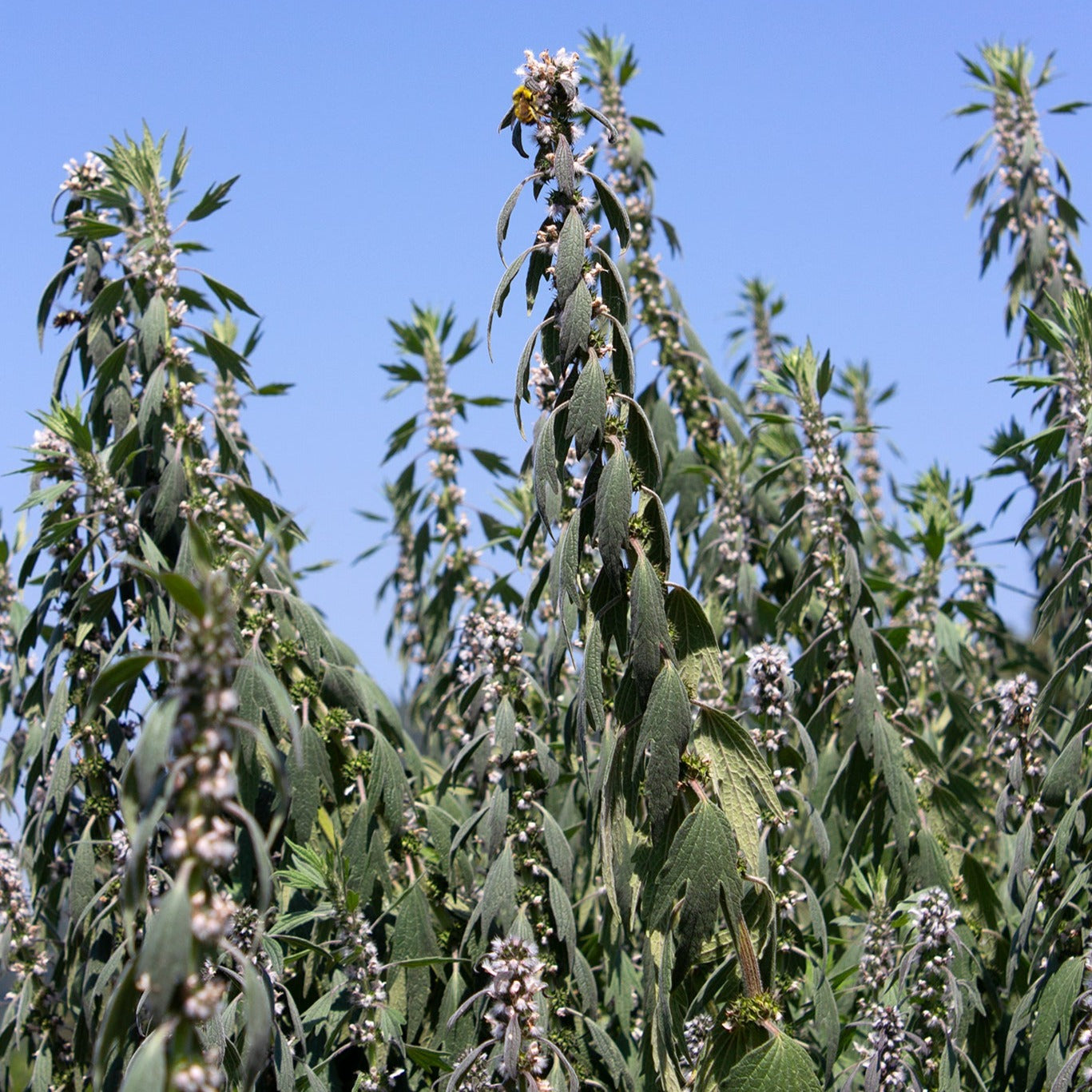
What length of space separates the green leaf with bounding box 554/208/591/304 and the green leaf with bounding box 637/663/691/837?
82 centimetres

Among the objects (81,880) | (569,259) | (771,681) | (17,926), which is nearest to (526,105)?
(569,259)

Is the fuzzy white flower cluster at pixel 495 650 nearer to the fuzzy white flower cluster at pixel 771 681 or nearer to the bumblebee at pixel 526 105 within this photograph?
the fuzzy white flower cluster at pixel 771 681

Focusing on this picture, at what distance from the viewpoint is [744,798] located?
2.63 metres

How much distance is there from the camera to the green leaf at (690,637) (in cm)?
267

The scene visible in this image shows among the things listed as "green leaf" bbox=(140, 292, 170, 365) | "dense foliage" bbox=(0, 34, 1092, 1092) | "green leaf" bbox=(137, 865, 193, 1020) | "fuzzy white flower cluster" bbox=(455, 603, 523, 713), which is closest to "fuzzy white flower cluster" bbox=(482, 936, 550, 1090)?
"dense foliage" bbox=(0, 34, 1092, 1092)

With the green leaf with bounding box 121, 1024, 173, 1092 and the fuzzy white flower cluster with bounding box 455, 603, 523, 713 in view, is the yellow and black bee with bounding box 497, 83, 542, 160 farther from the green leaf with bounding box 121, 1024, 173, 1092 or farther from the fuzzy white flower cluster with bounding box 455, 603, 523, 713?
the green leaf with bounding box 121, 1024, 173, 1092

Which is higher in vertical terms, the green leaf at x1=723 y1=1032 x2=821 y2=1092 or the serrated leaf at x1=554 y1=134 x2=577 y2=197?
the serrated leaf at x1=554 y1=134 x2=577 y2=197

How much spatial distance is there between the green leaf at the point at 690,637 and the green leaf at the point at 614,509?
9.8 inches

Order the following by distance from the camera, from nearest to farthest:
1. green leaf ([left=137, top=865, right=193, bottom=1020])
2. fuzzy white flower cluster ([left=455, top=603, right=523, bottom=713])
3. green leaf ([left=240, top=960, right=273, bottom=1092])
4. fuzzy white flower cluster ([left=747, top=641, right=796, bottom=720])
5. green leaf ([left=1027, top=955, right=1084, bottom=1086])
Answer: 1. green leaf ([left=137, top=865, right=193, bottom=1020])
2. green leaf ([left=240, top=960, right=273, bottom=1092])
3. green leaf ([left=1027, top=955, right=1084, bottom=1086])
4. fuzzy white flower cluster ([left=747, top=641, right=796, bottom=720])
5. fuzzy white flower cluster ([left=455, top=603, right=523, bottom=713])

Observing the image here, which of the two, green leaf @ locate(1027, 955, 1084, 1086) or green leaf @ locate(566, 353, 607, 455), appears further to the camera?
green leaf @ locate(1027, 955, 1084, 1086)

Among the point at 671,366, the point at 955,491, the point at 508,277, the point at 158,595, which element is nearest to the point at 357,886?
the point at 158,595

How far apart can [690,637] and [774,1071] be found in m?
0.90

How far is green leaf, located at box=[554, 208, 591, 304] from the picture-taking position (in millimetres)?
2576

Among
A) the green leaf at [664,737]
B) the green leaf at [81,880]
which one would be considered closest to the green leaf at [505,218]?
the green leaf at [664,737]
